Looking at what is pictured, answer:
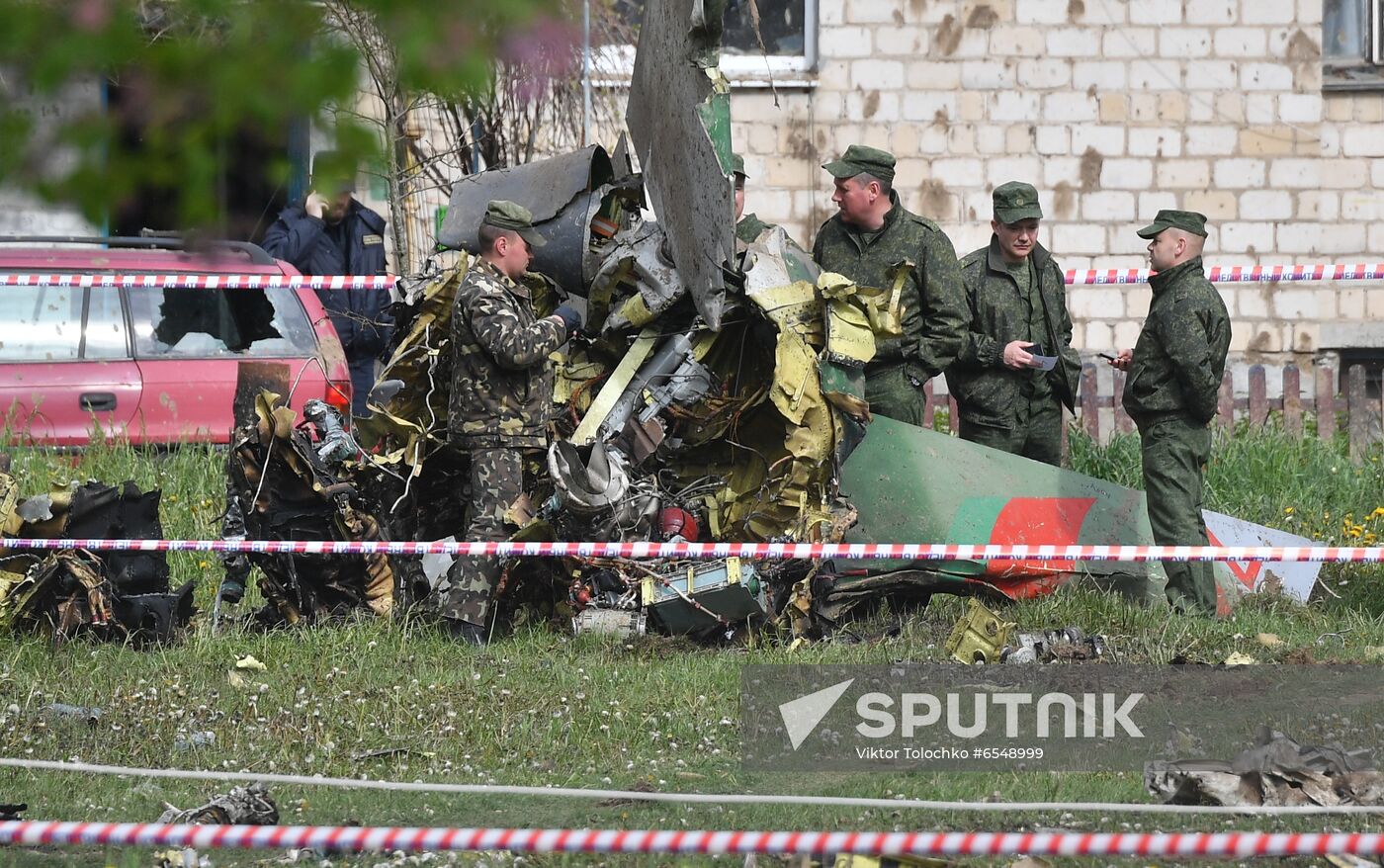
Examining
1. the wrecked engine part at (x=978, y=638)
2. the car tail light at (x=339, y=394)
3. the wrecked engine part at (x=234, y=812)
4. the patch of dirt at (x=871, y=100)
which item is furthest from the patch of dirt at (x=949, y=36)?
the wrecked engine part at (x=234, y=812)

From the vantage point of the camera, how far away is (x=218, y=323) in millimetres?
9367

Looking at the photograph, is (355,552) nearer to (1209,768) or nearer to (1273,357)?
(1209,768)

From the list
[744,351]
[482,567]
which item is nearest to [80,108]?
[482,567]

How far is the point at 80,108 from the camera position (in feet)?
8.89

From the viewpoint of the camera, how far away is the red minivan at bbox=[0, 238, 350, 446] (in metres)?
9.05

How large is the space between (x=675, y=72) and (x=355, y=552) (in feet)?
8.27

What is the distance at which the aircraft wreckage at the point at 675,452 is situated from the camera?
687 centimetres

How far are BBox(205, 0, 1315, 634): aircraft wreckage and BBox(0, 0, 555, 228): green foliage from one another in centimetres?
399

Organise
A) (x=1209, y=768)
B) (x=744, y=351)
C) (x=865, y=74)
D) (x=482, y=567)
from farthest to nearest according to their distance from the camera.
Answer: (x=865, y=74) → (x=744, y=351) → (x=482, y=567) → (x=1209, y=768)

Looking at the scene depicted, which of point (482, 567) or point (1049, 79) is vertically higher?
point (1049, 79)

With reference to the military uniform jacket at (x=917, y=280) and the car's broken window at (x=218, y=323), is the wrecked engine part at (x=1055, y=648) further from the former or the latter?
the car's broken window at (x=218, y=323)

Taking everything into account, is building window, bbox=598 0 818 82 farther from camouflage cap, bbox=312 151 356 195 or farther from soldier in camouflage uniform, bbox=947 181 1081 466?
camouflage cap, bbox=312 151 356 195

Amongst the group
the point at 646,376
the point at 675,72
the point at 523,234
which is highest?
the point at 675,72

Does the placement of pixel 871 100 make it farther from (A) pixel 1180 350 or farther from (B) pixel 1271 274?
(A) pixel 1180 350
